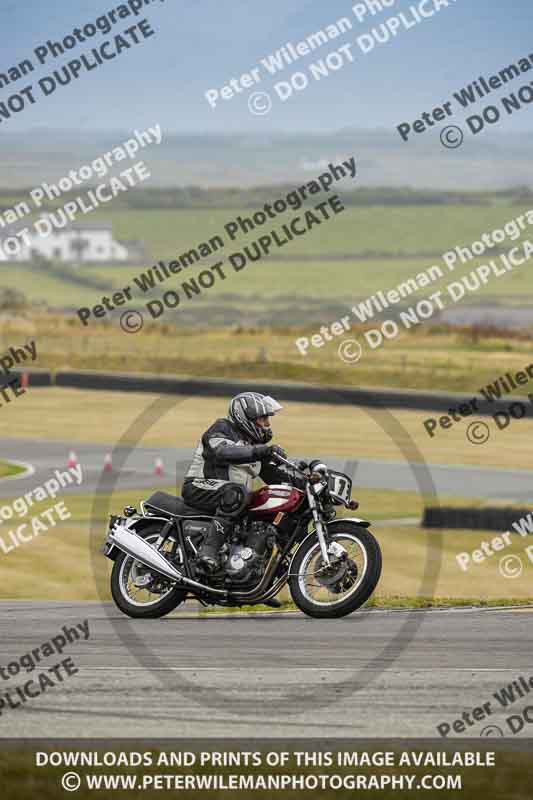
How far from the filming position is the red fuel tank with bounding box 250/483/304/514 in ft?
41.9

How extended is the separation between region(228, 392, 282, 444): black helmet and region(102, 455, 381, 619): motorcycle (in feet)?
0.99

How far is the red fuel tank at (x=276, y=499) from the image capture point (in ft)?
41.9

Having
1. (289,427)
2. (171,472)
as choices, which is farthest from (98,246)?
(171,472)

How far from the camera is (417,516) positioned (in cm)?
3147

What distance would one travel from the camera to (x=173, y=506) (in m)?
13.3

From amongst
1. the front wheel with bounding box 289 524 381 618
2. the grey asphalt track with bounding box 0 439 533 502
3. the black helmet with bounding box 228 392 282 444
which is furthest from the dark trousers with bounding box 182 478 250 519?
the grey asphalt track with bounding box 0 439 533 502

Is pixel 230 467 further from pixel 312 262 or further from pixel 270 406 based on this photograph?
pixel 312 262

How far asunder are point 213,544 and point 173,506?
0.66 metres

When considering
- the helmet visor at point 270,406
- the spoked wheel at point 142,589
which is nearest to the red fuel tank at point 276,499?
the helmet visor at point 270,406

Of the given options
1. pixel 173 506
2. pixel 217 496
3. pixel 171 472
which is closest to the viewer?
pixel 217 496

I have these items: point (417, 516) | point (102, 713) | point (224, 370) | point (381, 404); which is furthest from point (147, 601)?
point (224, 370)

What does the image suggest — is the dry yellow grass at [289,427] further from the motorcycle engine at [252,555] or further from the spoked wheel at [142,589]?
the motorcycle engine at [252,555]

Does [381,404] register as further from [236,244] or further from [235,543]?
[236,244]

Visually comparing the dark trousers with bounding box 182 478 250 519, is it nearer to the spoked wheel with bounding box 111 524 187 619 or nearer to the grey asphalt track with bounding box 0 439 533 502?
the spoked wheel with bounding box 111 524 187 619
